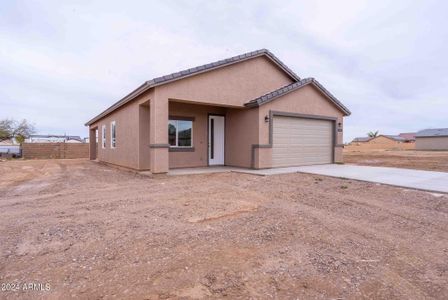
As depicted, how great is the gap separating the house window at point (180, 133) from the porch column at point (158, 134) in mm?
2220

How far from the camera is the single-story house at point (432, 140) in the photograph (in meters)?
47.7

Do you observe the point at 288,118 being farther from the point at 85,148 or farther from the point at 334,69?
the point at 85,148

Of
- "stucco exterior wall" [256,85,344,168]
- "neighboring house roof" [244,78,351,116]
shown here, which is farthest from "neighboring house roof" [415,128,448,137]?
"neighboring house roof" [244,78,351,116]

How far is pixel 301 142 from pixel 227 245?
1069 cm

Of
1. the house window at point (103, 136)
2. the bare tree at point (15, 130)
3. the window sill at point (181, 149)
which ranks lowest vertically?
the window sill at point (181, 149)

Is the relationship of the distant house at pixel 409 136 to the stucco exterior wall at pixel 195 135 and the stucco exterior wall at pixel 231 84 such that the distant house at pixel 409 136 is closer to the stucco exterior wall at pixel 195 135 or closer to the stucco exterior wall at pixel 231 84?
the stucco exterior wall at pixel 231 84

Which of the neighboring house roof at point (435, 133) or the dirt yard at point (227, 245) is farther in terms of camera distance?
the neighboring house roof at point (435, 133)

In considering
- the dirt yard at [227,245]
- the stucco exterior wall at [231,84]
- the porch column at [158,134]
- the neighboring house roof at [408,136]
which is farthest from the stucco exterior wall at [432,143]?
the porch column at [158,134]

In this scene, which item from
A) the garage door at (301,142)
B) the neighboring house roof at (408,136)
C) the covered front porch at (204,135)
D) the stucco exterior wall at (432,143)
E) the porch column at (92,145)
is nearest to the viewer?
the covered front porch at (204,135)

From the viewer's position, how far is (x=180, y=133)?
513 inches

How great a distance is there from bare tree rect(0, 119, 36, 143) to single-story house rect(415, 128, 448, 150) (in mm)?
67743

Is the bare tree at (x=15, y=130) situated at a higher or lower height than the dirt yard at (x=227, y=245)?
higher

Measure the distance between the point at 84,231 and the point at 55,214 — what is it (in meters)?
1.46

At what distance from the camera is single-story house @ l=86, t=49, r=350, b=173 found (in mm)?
10867
